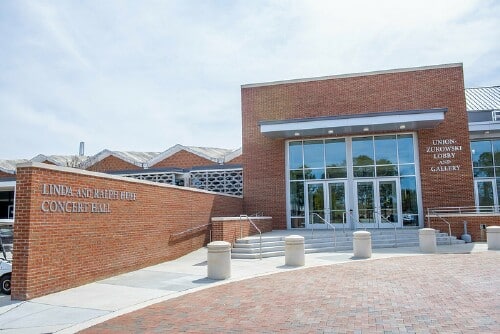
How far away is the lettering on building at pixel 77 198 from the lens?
922 centimetres

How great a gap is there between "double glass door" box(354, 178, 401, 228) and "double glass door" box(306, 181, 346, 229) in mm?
775

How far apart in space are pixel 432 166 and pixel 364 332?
1694 centimetres

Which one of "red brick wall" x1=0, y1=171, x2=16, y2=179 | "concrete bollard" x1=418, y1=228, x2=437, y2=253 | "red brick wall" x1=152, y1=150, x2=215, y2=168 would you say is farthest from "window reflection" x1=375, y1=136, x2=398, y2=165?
"red brick wall" x1=0, y1=171, x2=16, y2=179

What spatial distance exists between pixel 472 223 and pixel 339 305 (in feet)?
44.7

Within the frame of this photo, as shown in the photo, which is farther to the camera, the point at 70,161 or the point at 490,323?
the point at 70,161

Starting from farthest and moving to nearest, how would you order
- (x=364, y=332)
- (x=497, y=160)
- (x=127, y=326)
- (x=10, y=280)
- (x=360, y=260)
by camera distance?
(x=497, y=160)
(x=360, y=260)
(x=10, y=280)
(x=127, y=326)
(x=364, y=332)

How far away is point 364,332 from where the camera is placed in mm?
6246

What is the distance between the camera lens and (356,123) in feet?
66.7

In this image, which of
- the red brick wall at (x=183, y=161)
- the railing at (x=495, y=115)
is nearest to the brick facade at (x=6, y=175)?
the red brick wall at (x=183, y=161)

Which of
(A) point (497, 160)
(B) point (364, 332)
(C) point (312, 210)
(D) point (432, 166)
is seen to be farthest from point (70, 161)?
(B) point (364, 332)

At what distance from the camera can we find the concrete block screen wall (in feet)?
28.6

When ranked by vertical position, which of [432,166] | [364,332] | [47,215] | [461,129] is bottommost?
[364,332]

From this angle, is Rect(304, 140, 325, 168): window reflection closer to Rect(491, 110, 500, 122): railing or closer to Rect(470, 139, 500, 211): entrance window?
Rect(470, 139, 500, 211): entrance window

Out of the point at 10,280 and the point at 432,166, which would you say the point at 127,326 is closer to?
the point at 10,280
